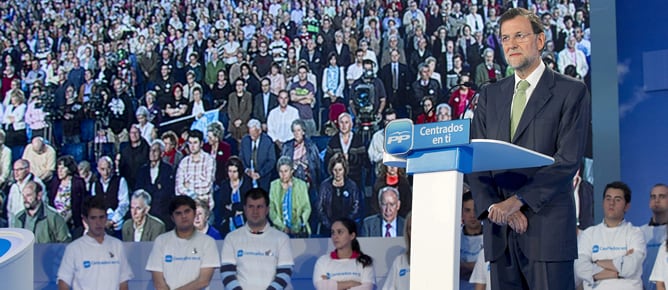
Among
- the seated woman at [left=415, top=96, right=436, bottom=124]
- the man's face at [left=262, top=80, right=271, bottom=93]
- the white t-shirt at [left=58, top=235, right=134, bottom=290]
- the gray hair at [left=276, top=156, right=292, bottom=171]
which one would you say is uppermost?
the man's face at [left=262, top=80, right=271, bottom=93]

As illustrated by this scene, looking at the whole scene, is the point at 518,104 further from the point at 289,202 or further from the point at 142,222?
the point at 142,222

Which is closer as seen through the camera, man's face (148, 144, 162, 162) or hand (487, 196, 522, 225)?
hand (487, 196, 522, 225)

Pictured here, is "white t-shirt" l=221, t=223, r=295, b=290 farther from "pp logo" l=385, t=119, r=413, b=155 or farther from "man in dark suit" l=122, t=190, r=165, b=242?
"pp logo" l=385, t=119, r=413, b=155

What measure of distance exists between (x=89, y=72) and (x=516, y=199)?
5.72 m

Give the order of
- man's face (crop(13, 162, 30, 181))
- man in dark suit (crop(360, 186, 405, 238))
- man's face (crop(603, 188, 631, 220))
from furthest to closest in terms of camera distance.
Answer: man's face (crop(13, 162, 30, 181)), man in dark suit (crop(360, 186, 405, 238)), man's face (crop(603, 188, 631, 220))

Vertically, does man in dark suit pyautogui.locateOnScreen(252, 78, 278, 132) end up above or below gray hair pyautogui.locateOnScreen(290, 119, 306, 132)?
above

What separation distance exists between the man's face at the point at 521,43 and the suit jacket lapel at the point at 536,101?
74mm

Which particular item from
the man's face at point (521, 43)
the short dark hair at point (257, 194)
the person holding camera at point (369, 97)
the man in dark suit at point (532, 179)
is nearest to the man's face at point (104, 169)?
the short dark hair at point (257, 194)

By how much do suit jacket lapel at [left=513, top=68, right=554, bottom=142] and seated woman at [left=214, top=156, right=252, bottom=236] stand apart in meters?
4.57

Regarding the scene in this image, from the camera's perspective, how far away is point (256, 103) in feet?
23.4

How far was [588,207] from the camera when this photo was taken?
670 centimetres

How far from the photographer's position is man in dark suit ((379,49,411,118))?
→ 23.1 feet

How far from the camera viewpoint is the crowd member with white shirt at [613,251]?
228 inches

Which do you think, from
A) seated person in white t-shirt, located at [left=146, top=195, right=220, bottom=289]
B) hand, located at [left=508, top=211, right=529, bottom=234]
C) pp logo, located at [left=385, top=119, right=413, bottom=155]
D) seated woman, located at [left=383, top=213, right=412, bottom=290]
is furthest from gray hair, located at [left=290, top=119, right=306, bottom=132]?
pp logo, located at [left=385, top=119, right=413, bottom=155]
